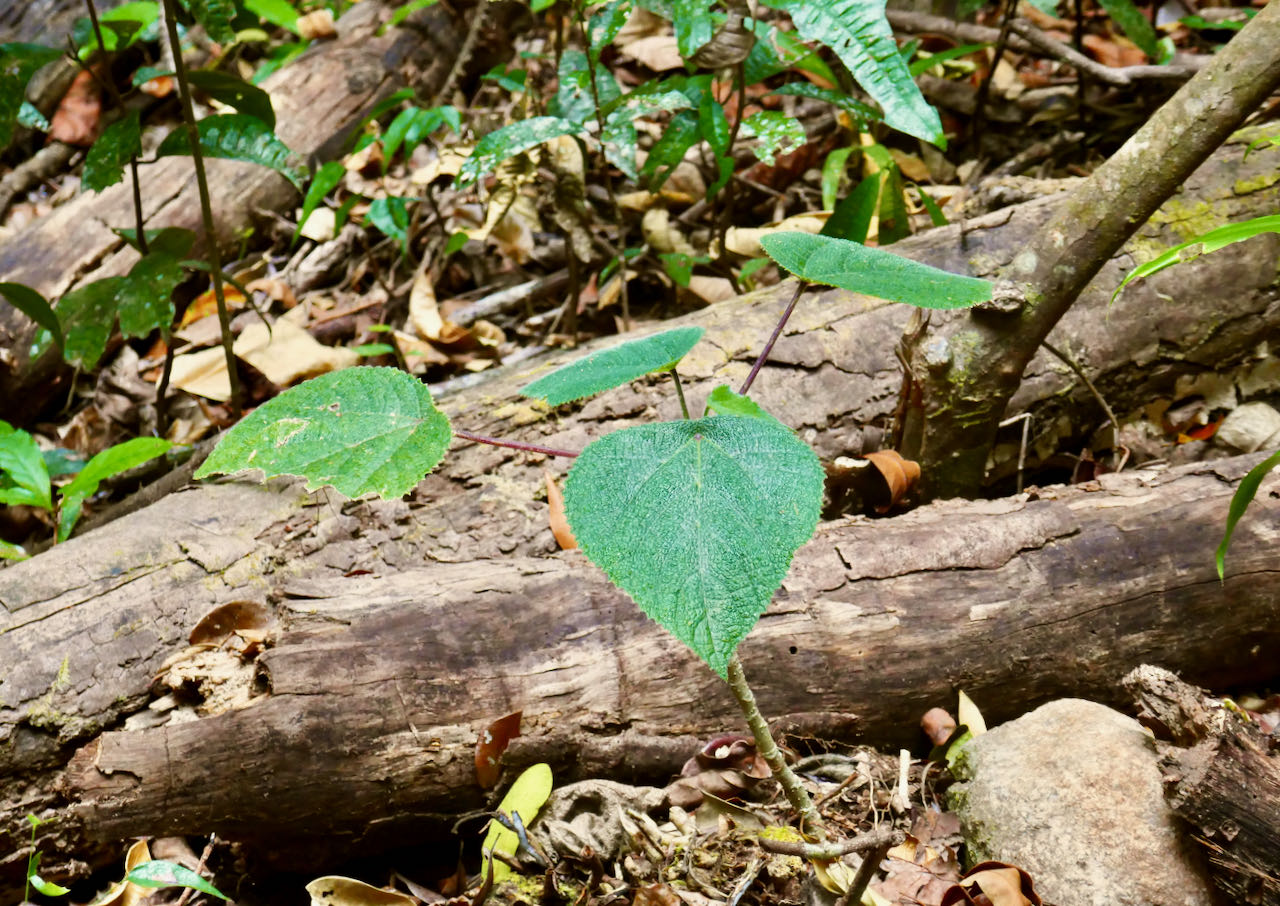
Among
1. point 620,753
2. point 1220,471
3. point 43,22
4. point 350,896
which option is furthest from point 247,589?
point 43,22

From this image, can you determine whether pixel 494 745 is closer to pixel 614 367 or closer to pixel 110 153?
pixel 614 367

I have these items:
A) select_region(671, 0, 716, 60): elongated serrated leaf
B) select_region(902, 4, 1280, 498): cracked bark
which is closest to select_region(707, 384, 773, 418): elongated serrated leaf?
select_region(902, 4, 1280, 498): cracked bark

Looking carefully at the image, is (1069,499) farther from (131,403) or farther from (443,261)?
(131,403)

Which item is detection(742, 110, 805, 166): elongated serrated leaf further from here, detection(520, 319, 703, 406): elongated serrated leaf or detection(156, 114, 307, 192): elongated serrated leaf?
detection(520, 319, 703, 406): elongated serrated leaf

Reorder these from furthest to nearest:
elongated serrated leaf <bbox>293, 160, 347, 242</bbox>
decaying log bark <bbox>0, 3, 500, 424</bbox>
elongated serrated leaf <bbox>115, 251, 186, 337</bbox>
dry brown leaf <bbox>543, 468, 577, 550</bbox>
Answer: decaying log bark <bbox>0, 3, 500, 424</bbox>, elongated serrated leaf <bbox>293, 160, 347, 242</bbox>, elongated serrated leaf <bbox>115, 251, 186, 337</bbox>, dry brown leaf <bbox>543, 468, 577, 550</bbox>

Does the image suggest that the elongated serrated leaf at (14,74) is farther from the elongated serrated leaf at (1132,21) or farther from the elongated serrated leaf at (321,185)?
the elongated serrated leaf at (1132,21)

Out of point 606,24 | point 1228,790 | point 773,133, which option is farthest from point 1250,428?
point 606,24
